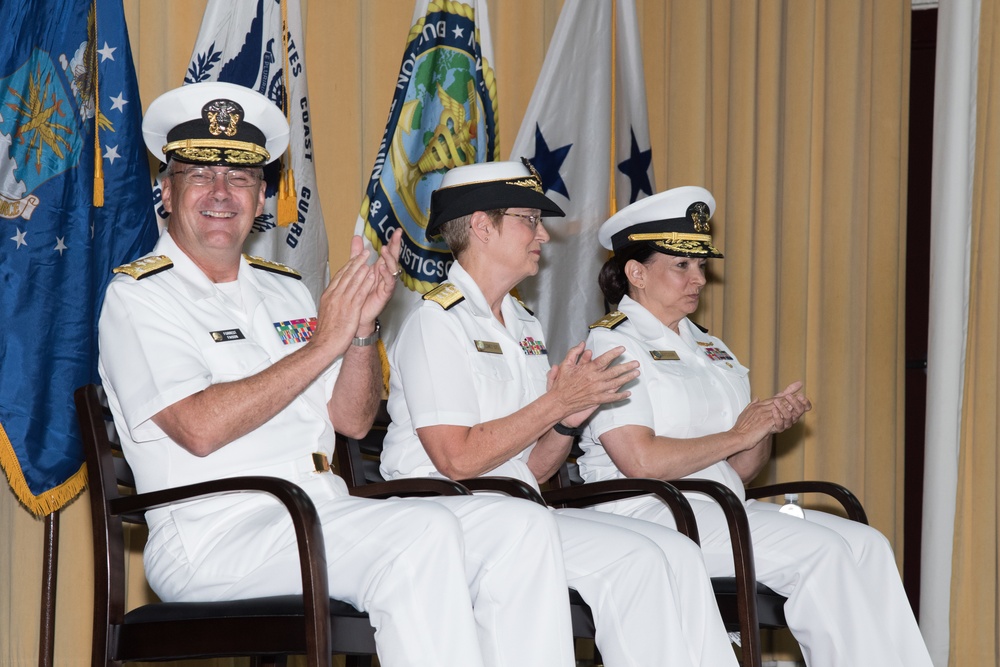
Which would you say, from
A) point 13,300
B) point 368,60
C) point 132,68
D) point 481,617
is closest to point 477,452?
point 481,617

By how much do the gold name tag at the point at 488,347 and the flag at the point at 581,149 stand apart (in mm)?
1031

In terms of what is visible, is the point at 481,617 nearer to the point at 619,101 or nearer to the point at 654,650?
the point at 654,650

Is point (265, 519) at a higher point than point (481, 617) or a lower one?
higher

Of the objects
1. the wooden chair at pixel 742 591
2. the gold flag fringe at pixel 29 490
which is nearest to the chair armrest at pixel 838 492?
the wooden chair at pixel 742 591

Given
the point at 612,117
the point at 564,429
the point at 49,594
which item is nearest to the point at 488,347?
the point at 564,429

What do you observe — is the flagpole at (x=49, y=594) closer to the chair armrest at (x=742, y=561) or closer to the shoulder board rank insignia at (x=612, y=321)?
the shoulder board rank insignia at (x=612, y=321)

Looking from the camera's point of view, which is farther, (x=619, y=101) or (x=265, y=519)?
(x=619, y=101)

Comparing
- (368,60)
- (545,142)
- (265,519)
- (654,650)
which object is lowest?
(654,650)

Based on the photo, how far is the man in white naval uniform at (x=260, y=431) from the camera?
2139 mm

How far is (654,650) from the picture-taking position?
243 centimetres

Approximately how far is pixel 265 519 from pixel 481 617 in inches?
18.0

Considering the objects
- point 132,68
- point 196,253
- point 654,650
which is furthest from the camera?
point 132,68

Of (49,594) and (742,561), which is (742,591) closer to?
(742,561)

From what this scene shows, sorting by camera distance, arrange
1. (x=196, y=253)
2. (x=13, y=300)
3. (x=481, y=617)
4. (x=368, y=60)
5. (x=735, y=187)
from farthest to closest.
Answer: (x=735, y=187)
(x=368, y=60)
(x=13, y=300)
(x=196, y=253)
(x=481, y=617)
